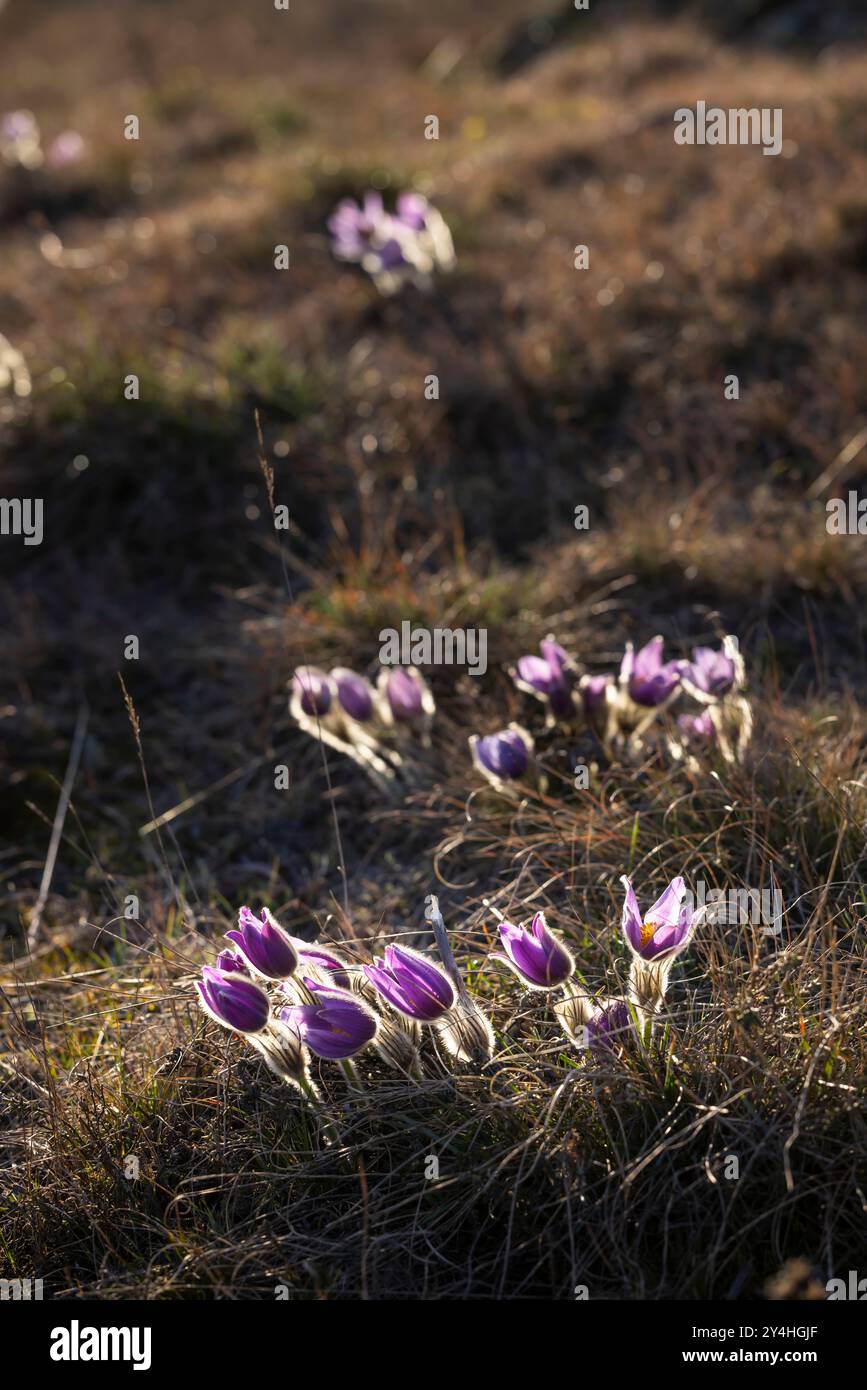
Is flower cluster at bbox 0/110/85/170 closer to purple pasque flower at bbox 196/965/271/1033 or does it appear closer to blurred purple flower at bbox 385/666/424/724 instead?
blurred purple flower at bbox 385/666/424/724

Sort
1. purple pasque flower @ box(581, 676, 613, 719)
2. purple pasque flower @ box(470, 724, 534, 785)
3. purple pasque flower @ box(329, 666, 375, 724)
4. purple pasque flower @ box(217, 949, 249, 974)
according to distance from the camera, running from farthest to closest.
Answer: purple pasque flower @ box(329, 666, 375, 724), purple pasque flower @ box(581, 676, 613, 719), purple pasque flower @ box(470, 724, 534, 785), purple pasque flower @ box(217, 949, 249, 974)

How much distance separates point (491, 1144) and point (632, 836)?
27.0 inches

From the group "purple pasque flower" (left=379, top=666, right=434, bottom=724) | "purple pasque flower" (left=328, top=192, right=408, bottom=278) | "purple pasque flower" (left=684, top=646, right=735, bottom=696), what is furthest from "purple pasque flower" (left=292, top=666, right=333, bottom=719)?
"purple pasque flower" (left=328, top=192, right=408, bottom=278)

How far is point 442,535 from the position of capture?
387 cm

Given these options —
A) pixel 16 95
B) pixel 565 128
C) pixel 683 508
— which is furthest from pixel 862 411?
pixel 16 95

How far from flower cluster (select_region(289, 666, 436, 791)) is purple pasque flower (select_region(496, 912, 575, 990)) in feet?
3.28

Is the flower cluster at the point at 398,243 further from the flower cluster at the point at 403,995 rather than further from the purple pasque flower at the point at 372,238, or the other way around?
the flower cluster at the point at 403,995

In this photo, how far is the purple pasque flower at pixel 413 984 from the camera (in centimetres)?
183

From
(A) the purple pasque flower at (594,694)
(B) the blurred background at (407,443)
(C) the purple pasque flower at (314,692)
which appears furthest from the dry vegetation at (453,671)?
(C) the purple pasque flower at (314,692)

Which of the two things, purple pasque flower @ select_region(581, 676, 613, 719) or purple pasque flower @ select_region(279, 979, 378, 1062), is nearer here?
purple pasque flower @ select_region(279, 979, 378, 1062)

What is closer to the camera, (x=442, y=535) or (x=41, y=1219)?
(x=41, y=1219)

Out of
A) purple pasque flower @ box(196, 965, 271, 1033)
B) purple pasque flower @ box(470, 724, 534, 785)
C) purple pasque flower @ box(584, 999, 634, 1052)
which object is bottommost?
purple pasque flower @ box(584, 999, 634, 1052)

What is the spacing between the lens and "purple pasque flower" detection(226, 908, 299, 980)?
1858 millimetres

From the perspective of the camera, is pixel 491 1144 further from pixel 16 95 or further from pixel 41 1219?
pixel 16 95
